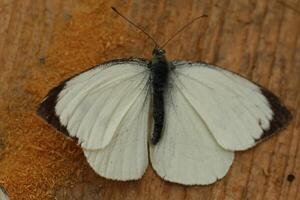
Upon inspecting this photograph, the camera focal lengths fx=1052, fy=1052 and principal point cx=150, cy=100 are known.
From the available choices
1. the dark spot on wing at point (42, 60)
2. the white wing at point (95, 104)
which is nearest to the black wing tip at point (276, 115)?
the white wing at point (95, 104)

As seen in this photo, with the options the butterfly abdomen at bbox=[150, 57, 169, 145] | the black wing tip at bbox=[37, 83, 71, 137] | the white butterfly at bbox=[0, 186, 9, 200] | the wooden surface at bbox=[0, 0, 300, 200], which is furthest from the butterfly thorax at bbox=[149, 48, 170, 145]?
the white butterfly at bbox=[0, 186, 9, 200]

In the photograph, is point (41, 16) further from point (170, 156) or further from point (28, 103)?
point (170, 156)

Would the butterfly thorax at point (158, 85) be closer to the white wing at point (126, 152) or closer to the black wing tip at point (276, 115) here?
the white wing at point (126, 152)

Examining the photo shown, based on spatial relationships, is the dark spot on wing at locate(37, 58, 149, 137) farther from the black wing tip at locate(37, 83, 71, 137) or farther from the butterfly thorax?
the butterfly thorax

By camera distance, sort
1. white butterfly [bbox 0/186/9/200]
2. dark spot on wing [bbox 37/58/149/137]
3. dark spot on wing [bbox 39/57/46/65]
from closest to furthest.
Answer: dark spot on wing [bbox 37/58/149/137], white butterfly [bbox 0/186/9/200], dark spot on wing [bbox 39/57/46/65]

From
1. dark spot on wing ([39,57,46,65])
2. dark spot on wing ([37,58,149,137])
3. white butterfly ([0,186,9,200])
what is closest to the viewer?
dark spot on wing ([37,58,149,137])

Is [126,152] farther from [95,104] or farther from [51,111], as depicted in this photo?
[51,111]

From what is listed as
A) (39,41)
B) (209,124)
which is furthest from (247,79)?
(39,41)

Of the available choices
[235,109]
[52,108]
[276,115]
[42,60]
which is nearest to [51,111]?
[52,108]
